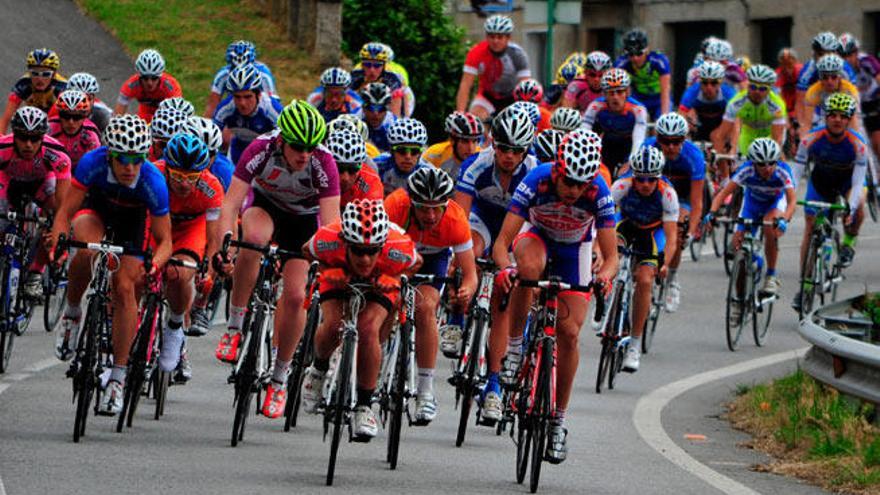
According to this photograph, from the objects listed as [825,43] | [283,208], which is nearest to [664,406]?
[283,208]

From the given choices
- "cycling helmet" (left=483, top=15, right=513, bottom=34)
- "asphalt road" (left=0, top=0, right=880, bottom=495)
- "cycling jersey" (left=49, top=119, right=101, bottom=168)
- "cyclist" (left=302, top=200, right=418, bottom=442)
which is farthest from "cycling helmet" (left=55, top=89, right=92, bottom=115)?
"cyclist" (left=302, top=200, right=418, bottom=442)

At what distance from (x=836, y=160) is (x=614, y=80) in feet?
7.31

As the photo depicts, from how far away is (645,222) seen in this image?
677 inches

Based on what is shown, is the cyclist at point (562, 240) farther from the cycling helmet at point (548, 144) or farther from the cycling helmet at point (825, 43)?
the cycling helmet at point (825, 43)

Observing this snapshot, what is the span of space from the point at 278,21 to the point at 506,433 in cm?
1989

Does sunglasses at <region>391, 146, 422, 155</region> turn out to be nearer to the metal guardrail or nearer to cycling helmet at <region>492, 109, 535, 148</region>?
cycling helmet at <region>492, 109, 535, 148</region>

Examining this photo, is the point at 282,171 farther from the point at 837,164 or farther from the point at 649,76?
the point at 649,76

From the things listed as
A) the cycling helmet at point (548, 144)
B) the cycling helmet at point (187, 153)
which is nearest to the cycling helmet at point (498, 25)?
the cycling helmet at point (548, 144)

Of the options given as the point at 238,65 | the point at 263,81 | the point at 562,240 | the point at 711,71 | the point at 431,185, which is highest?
the point at 711,71

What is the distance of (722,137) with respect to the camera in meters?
25.2

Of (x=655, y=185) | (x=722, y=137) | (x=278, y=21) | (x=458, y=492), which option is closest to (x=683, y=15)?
(x=278, y=21)

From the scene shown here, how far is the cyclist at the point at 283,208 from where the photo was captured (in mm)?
13086

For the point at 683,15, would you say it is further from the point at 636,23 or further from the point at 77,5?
the point at 77,5

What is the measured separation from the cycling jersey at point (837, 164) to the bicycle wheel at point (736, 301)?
176 cm
